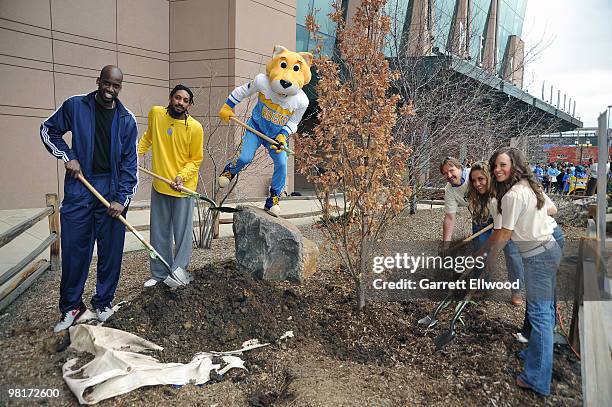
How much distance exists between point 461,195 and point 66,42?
31.3ft

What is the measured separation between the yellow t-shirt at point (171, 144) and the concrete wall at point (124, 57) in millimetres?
3805

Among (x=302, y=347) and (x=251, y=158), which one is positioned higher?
(x=251, y=158)

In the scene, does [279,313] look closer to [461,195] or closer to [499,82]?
[461,195]

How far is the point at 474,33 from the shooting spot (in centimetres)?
914

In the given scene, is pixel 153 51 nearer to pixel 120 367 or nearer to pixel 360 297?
pixel 360 297

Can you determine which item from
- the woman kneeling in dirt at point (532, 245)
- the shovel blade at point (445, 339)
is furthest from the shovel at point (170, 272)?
the woman kneeling in dirt at point (532, 245)

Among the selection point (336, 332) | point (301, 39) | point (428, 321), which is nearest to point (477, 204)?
point (428, 321)

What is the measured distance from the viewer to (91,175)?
11.5ft

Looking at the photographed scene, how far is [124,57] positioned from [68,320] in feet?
30.6

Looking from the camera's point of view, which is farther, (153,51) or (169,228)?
(153,51)

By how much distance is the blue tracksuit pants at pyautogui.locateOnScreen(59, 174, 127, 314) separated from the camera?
3.41 metres

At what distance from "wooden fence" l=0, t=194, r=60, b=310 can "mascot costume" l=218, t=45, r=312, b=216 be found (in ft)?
6.70

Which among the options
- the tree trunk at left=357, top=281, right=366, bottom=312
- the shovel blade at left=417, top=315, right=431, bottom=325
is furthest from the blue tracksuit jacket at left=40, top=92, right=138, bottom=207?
the shovel blade at left=417, top=315, right=431, bottom=325

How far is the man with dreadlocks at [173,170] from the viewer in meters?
4.16
